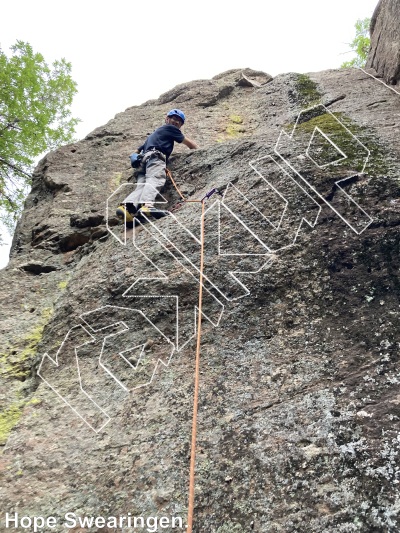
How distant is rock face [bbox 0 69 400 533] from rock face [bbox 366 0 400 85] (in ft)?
3.90

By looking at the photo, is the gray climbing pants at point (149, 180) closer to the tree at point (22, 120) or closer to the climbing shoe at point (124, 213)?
the climbing shoe at point (124, 213)

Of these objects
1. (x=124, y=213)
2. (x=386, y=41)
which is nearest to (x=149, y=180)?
(x=124, y=213)

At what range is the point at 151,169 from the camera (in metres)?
5.80

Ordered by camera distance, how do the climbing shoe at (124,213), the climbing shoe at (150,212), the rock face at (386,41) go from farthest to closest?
the rock face at (386,41) → the climbing shoe at (124,213) → the climbing shoe at (150,212)

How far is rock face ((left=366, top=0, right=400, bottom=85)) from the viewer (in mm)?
6395

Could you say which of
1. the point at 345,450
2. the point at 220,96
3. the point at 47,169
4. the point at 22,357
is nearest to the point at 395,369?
the point at 345,450

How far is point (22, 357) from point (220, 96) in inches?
265

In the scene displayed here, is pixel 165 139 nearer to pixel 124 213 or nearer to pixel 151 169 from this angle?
pixel 151 169

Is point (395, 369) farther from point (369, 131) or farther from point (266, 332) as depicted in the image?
point (369, 131)

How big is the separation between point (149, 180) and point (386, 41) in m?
4.56

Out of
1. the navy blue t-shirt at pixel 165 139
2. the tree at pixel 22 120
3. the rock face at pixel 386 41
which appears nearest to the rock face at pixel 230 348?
the navy blue t-shirt at pixel 165 139

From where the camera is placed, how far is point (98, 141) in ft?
24.6

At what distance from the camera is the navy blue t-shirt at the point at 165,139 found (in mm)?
6082

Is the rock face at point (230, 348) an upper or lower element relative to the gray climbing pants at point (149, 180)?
lower
